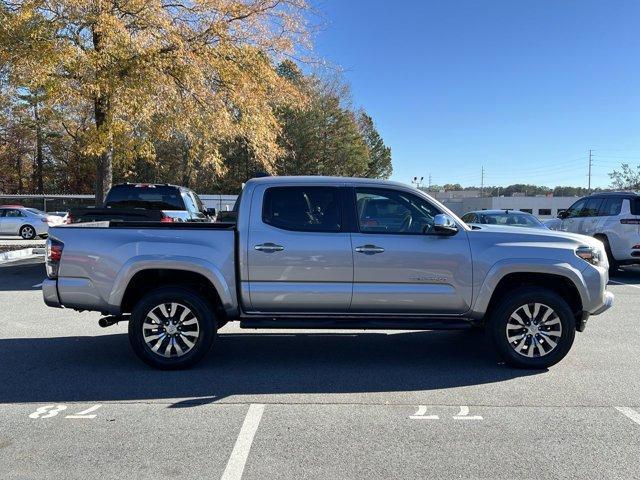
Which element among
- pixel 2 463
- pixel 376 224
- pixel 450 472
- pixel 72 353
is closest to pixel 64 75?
pixel 72 353

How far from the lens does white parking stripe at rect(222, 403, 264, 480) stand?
11.2ft

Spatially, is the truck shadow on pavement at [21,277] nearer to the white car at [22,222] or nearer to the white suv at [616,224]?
the white car at [22,222]

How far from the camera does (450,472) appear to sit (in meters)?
3.42

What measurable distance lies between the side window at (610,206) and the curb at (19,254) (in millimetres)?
15385

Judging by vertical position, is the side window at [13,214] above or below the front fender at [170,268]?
above

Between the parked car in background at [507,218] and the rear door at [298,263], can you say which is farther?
the parked car in background at [507,218]

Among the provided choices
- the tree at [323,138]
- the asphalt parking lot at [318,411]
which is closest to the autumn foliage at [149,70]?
the asphalt parking lot at [318,411]

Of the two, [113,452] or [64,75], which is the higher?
[64,75]

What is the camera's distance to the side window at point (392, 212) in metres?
5.46

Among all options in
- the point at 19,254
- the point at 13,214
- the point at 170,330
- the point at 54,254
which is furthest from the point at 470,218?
the point at 13,214

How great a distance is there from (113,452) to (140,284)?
86.7 inches

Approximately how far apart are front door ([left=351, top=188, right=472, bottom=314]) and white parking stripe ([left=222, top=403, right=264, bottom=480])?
1.53 meters

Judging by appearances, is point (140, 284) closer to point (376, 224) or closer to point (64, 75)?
point (376, 224)

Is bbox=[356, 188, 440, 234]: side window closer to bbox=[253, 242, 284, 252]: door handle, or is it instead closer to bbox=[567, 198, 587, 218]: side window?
bbox=[253, 242, 284, 252]: door handle
